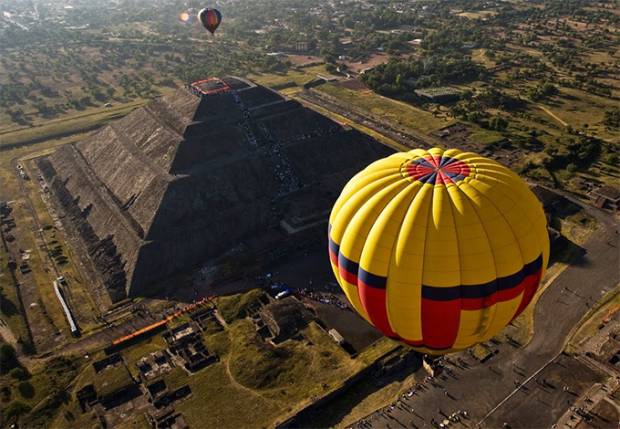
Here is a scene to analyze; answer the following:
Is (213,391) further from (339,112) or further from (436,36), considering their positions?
(436,36)

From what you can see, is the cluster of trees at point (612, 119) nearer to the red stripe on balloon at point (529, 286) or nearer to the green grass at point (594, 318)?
the green grass at point (594, 318)

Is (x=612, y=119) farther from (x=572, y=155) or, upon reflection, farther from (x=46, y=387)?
(x=46, y=387)

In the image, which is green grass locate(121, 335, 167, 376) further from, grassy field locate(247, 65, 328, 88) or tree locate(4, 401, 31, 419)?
grassy field locate(247, 65, 328, 88)

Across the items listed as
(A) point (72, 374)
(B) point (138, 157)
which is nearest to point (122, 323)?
(A) point (72, 374)

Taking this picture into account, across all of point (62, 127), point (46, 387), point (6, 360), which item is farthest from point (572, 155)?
point (62, 127)

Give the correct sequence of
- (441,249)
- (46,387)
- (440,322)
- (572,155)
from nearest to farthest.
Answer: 1. (441,249)
2. (440,322)
3. (46,387)
4. (572,155)
